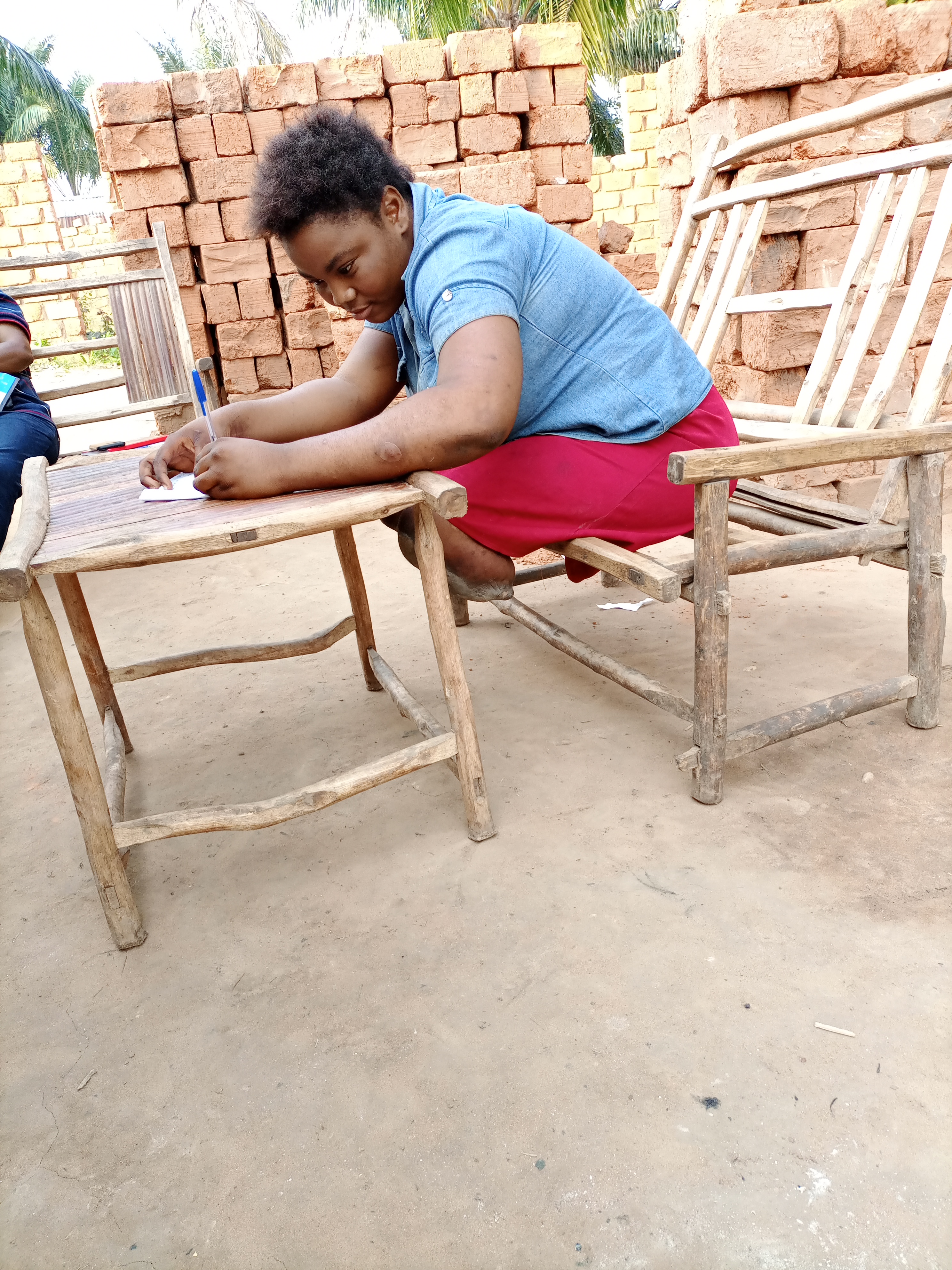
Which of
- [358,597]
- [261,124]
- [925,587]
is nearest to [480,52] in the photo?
[261,124]

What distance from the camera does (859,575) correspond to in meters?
3.35

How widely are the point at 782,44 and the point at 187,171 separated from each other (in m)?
3.57

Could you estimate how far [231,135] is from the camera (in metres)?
5.26

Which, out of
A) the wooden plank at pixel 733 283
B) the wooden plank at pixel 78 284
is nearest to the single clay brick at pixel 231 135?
the wooden plank at pixel 78 284

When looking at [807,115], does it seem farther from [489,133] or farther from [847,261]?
[489,133]

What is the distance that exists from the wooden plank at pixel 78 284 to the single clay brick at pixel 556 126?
2.60 m

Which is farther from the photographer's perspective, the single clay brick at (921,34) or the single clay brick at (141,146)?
the single clay brick at (141,146)

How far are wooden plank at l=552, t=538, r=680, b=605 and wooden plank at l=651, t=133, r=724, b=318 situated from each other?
1520 millimetres

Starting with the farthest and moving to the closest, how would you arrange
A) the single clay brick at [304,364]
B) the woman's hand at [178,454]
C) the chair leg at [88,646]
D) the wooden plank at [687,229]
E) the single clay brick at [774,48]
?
the single clay brick at [304,364], the single clay brick at [774,48], the wooden plank at [687,229], the chair leg at [88,646], the woman's hand at [178,454]

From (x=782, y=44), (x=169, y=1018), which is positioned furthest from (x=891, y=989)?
(x=782, y=44)

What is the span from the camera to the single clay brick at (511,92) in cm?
527

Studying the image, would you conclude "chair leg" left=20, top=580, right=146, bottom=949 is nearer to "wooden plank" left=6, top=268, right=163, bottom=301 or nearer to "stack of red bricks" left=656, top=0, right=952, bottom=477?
"wooden plank" left=6, top=268, right=163, bottom=301

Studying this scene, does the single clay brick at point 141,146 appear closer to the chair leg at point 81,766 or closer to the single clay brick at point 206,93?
the single clay brick at point 206,93

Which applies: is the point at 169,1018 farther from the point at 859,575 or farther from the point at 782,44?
the point at 782,44
